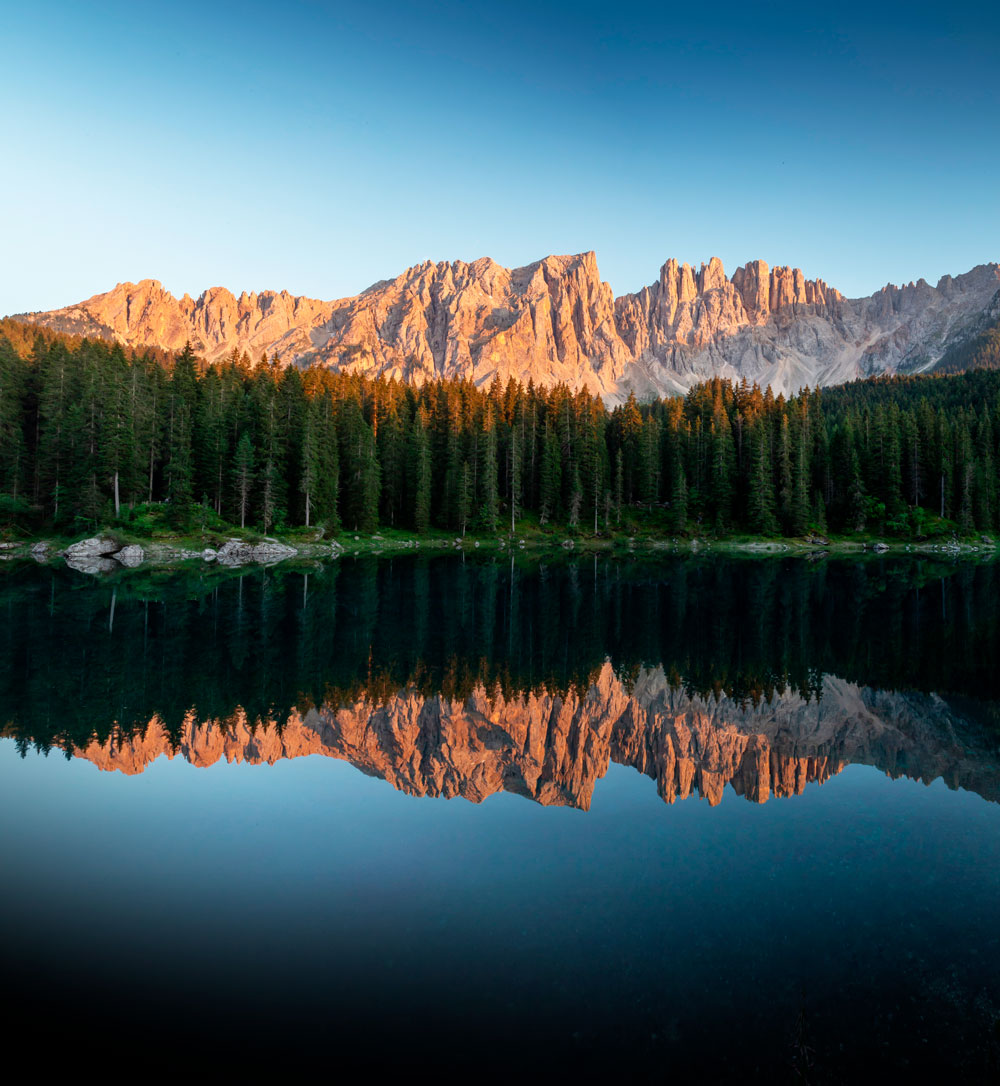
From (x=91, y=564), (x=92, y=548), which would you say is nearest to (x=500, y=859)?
(x=91, y=564)

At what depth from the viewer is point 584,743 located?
53.4 ft

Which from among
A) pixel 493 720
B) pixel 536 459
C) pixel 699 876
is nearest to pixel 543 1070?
pixel 699 876

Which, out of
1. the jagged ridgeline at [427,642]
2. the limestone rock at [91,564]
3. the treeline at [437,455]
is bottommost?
the jagged ridgeline at [427,642]

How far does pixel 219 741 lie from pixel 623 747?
9.60m

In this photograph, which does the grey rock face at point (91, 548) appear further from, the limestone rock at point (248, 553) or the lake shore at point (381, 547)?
the limestone rock at point (248, 553)

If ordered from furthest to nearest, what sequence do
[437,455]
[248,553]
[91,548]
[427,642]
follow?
[437,455] → [248,553] → [91,548] → [427,642]

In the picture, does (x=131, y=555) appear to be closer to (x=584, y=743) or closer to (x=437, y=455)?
(x=437, y=455)

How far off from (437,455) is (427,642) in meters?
79.1

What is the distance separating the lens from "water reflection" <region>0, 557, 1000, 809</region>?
15.1m

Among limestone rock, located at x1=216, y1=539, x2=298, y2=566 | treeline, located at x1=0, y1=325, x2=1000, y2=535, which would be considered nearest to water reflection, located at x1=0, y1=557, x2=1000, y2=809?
limestone rock, located at x1=216, y1=539, x2=298, y2=566

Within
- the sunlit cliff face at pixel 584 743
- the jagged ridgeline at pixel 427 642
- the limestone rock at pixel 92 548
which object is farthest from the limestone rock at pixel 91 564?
the sunlit cliff face at pixel 584 743

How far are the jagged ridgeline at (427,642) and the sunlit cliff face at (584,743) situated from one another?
2.51ft

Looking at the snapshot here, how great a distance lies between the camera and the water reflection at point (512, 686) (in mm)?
15109

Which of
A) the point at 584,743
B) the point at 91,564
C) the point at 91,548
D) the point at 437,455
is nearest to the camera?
the point at 584,743
